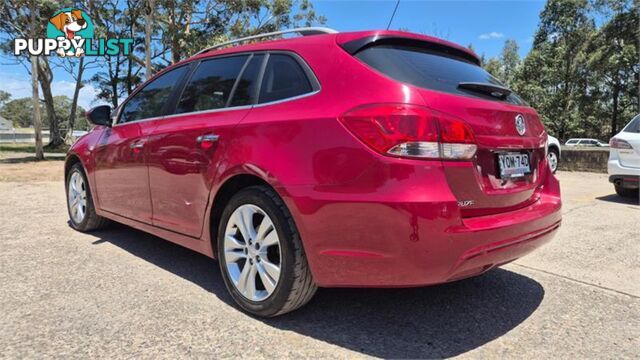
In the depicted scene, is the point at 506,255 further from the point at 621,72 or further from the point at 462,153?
the point at 621,72

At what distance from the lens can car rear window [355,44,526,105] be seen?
2430 mm

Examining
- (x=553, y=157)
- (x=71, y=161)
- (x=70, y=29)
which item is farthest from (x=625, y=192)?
(x=70, y=29)

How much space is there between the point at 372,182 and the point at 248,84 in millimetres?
1281

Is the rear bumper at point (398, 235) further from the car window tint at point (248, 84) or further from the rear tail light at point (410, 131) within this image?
the car window tint at point (248, 84)

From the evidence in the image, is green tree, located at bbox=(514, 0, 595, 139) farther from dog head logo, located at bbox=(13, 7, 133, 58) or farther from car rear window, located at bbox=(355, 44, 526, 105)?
car rear window, located at bbox=(355, 44, 526, 105)

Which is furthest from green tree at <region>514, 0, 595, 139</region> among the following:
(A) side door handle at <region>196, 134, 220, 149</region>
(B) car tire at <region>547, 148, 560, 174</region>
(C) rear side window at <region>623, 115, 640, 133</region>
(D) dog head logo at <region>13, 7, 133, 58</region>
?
(A) side door handle at <region>196, 134, 220, 149</region>

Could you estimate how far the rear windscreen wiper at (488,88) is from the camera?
260cm

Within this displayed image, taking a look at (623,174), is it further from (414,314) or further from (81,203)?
(81,203)

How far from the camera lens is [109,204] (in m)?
4.39

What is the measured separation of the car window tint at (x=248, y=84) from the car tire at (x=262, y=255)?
0.62 m

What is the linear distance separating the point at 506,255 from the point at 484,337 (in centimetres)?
50

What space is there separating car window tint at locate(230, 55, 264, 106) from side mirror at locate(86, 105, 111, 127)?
201 cm

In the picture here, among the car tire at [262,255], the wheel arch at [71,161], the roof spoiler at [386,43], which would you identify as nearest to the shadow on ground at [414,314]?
the car tire at [262,255]

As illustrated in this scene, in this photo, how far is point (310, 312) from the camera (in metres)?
2.88
